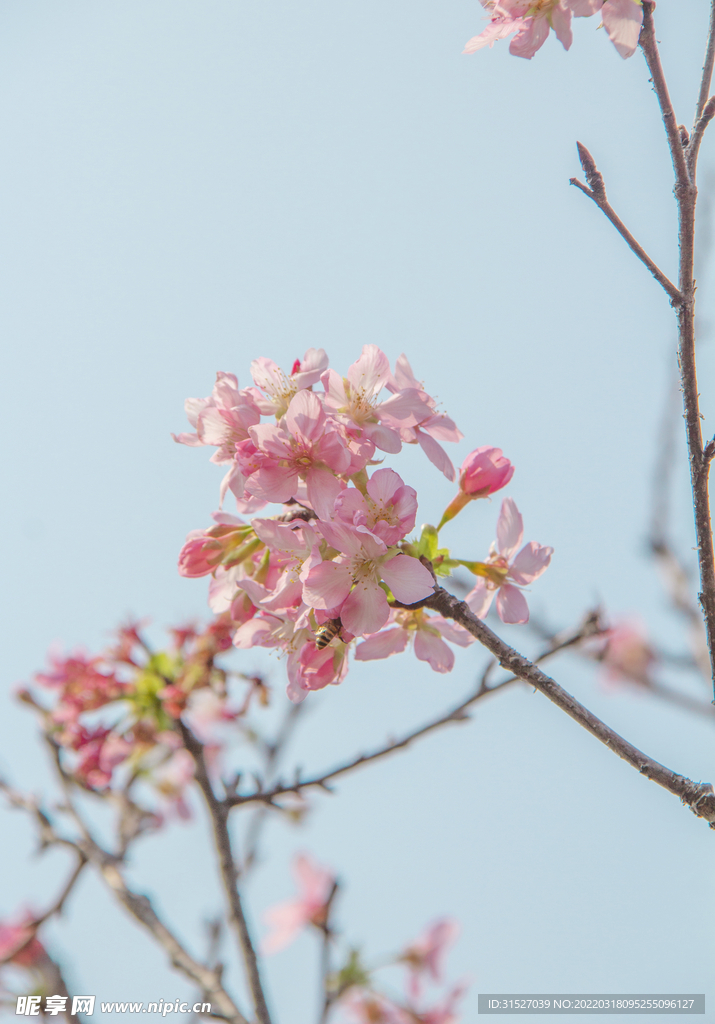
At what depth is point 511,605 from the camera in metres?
2.04

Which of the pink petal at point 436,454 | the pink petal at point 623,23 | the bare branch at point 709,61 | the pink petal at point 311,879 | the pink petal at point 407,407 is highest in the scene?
the pink petal at point 623,23

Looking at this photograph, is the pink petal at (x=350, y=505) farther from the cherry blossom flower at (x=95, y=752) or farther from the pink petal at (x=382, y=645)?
the cherry blossom flower at (x=95, y=752)

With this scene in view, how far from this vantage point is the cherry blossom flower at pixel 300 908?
4863 mm

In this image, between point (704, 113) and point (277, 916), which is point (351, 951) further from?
point (704, 113)

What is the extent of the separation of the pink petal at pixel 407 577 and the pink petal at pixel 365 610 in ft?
0.11

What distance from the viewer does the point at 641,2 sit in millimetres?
1681

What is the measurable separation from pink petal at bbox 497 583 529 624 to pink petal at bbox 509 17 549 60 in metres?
1.42

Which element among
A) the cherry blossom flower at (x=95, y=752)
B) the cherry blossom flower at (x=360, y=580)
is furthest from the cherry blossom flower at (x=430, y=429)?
the cherry blossom flower at (x=95, y=752)

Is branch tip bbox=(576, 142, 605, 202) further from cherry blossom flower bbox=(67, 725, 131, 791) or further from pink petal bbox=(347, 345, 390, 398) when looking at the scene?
cherry blossom flower bbox=(67, 725, 131, 791)

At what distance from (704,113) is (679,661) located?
291 cm

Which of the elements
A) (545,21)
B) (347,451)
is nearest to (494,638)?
(347,451)

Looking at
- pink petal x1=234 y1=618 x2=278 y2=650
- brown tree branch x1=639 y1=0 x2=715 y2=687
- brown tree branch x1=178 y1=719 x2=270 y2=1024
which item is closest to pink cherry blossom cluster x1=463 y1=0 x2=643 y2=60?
brown tree branch x1=639 y1=0 x2=715 y2=687

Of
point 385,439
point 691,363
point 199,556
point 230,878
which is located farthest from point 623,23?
point 230,878

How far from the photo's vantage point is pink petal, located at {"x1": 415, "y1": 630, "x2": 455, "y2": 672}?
1965mm
